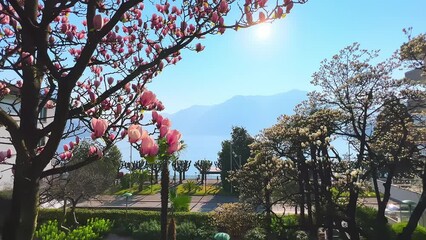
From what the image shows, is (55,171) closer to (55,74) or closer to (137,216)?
(55,74)

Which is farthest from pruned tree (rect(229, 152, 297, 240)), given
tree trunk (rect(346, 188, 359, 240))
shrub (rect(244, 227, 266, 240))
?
tree trunk (rect(346, 188, 359, 240))

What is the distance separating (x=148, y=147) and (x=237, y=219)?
38.7 ft

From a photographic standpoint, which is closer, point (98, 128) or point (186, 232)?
point (98, 128)

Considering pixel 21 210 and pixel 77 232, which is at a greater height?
pixel 21 210

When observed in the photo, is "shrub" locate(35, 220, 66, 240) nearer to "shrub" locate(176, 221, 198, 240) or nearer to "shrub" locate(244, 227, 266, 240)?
"shrub" locate(176, 221, 198, 240)

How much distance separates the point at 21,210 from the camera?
2098 mm

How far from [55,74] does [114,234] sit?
15.1 meters

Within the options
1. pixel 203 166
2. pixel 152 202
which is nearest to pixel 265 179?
pixel 152 202

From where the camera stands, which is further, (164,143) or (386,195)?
(386,195)

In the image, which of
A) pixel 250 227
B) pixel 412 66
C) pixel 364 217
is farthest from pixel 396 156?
pixel 250 227

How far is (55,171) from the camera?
7.59 feet

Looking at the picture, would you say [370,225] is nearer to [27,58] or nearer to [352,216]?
[352,216]

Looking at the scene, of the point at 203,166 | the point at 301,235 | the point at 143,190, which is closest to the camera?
the point at 301,235

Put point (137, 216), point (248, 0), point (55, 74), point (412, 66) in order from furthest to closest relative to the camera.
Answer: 1. point (137, 216)
2. point (412, 66)
3. point (248, 0)
4. point (55, 74)
